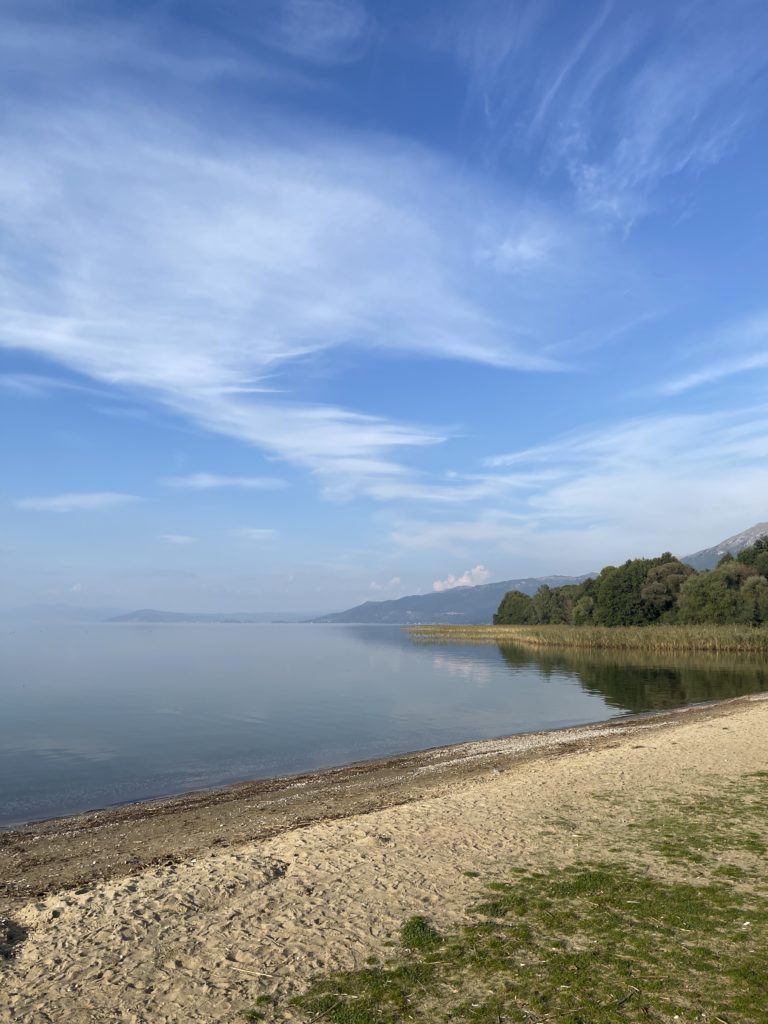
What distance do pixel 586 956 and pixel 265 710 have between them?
114ft

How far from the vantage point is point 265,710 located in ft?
133

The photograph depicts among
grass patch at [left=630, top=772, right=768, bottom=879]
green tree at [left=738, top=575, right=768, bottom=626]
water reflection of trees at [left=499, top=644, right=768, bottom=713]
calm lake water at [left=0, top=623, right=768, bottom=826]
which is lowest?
water reflection of trees at [left=499, top=644, right=768, bottom=713]

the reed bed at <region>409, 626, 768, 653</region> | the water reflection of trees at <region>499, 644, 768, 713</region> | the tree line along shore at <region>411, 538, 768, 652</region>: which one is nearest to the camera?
the water reflection of trees at <region>499, 644, 768, 713</region>

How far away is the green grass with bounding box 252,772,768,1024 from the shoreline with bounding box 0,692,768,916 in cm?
623

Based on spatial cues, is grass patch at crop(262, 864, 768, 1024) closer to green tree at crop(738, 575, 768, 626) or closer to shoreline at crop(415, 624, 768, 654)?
shoreline at crop(415, 624, 768, 654)

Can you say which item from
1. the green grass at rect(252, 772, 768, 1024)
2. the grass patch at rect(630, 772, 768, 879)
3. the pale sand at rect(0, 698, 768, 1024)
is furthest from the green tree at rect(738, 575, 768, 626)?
the green grass at rect(252, 772, 768, 1024)

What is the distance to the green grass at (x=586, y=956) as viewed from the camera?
6.80 meters

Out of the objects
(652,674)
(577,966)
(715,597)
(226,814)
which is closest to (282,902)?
(577,966)

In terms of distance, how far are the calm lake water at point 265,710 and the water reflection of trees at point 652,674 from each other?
0.63 ft

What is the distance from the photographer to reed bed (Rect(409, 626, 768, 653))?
75.1m

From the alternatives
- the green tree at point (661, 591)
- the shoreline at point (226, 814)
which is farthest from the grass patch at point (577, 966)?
the green tree at point (661, 591)

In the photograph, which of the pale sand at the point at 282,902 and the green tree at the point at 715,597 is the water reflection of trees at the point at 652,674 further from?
the pale sand at the point at 282,902

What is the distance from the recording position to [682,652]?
77.4 m

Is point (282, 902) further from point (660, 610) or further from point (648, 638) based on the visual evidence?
point (660, 610)
